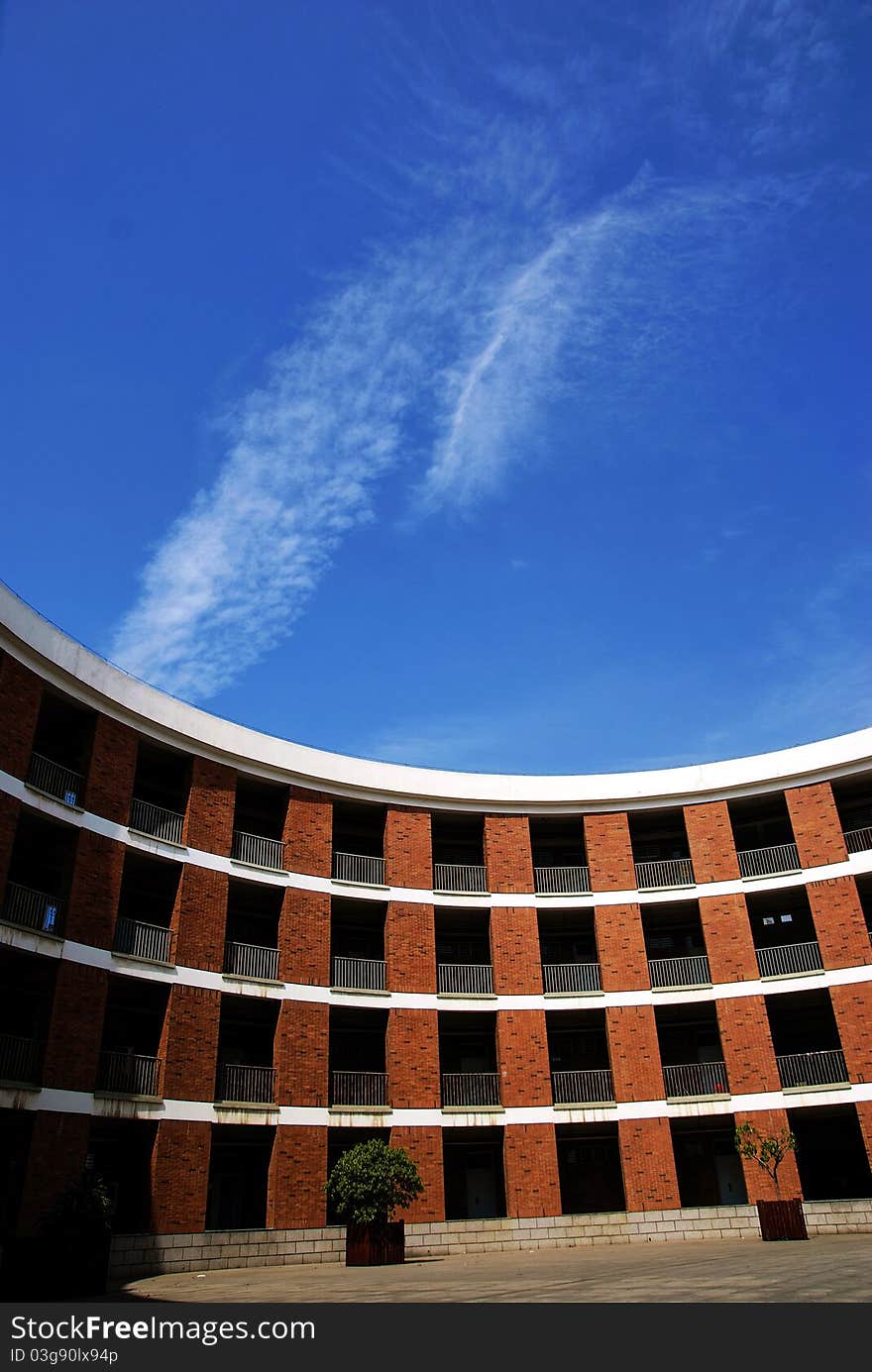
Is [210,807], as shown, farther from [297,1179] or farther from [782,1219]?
[782,1219]

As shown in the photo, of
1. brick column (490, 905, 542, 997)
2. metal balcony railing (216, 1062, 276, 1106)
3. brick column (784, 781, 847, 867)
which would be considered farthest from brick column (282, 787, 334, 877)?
brick column (784, 781, 847, 867)

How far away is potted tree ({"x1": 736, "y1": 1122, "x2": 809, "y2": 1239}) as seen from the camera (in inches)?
978

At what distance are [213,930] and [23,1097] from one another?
6.97 metres

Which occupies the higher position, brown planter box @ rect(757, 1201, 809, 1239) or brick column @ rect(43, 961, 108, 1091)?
brick column @ rect(43, 961, 108, 1091)

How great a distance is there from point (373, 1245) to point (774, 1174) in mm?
12933

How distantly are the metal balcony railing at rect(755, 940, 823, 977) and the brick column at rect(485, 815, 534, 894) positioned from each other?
7.95 meters

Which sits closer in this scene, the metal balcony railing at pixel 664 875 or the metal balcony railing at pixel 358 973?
the metal balcony railing at pixel 358 973

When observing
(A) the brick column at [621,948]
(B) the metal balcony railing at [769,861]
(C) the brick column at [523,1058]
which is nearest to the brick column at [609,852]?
(A) the brick column at [621,948]

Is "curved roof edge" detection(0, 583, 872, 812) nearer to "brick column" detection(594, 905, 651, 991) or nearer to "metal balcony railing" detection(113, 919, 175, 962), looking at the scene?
"brick column" detection(594, 905, 651, 991)

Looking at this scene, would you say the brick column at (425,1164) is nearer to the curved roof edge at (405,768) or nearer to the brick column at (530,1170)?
the brick column at (530,1170)

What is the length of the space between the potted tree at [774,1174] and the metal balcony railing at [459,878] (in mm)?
10836

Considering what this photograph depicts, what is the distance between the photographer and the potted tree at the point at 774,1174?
24.8 m

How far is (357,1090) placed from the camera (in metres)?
28.3
